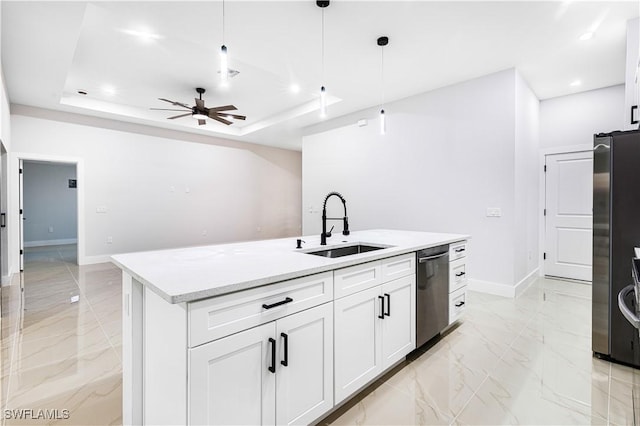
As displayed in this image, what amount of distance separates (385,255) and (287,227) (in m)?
7.52

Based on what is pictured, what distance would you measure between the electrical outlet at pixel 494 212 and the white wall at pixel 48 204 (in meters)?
9.91

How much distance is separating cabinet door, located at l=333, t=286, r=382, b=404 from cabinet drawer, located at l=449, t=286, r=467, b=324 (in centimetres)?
109

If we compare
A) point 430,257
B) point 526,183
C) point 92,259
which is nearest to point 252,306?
point 430,257

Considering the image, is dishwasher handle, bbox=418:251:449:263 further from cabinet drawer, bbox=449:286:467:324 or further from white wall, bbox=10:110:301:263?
white wall, bbox=10:110:301:263

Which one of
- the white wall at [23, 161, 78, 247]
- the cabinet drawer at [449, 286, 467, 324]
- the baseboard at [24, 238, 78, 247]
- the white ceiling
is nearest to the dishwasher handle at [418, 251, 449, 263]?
the cabinet drawer at [449, 286, 467, 324]

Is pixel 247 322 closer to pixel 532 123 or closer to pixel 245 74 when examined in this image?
pixel 245 74

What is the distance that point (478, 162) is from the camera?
402cm

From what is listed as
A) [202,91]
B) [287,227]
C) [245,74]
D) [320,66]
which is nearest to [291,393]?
[320,66]

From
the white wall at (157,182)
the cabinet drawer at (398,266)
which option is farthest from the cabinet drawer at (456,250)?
the white wall at (157,182)

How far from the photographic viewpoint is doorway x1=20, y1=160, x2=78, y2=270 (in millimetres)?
8523

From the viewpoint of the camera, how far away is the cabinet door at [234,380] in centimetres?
106

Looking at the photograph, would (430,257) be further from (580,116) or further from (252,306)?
(580,116)

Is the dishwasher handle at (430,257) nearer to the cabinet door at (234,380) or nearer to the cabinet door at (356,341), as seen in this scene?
the cabinet door at (356,341)

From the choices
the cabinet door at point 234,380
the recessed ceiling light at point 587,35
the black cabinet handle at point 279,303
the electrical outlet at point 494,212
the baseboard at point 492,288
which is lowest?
the baseboard at point 492,288
